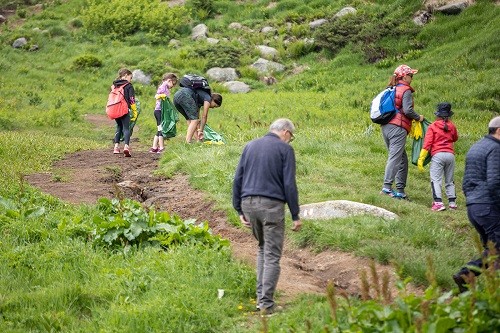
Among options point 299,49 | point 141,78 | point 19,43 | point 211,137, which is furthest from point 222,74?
point 211,137

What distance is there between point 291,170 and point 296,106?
14.2 m

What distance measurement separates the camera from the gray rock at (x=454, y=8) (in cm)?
2680

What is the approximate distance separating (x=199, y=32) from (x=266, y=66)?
5268mm

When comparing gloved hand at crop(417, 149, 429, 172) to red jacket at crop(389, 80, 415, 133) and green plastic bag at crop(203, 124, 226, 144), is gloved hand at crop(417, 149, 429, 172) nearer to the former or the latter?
red jacket at crop(389, 80, 415, 133)

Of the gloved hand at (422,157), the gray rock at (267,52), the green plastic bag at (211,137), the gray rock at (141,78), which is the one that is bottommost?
the gray rock at (141,78)

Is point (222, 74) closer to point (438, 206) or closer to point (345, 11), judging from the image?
point (345, 11)

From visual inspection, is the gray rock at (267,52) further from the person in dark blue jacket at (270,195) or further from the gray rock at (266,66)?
the person in dark blue jacket at (270,195)

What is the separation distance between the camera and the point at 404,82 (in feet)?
37.6

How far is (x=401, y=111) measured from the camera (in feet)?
37.5

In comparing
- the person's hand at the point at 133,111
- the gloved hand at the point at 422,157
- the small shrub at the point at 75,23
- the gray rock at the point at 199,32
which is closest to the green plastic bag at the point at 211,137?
the person's hand at the point at 133,111

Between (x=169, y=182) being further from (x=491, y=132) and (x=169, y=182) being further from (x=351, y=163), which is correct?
(x=491, y=132)

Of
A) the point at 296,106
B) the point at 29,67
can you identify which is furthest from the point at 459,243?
→ the point at 29,67

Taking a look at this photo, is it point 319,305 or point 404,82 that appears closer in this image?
point 319,305

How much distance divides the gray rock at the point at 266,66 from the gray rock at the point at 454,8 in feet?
19.3
